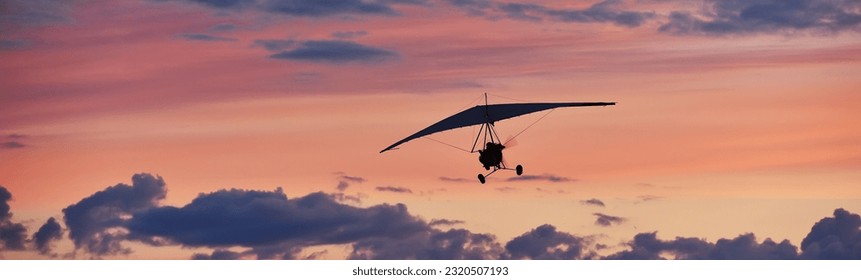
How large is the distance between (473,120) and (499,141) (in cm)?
364

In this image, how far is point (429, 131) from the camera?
7231 centimetres

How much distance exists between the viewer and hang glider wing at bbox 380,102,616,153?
231ft

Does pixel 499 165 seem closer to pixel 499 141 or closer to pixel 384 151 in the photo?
pixel 499 141

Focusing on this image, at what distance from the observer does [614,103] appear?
207 ft

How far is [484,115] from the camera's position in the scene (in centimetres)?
7312

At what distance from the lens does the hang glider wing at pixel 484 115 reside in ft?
231

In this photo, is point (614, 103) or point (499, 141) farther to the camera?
point (499, 141)

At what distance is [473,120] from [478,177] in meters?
4.98
